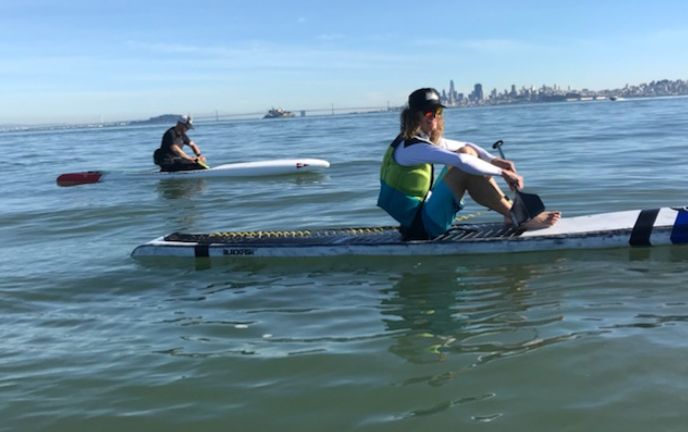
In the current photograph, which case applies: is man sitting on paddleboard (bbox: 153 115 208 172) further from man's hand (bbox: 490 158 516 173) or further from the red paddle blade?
man's hand (bbox: 490 158 516 173)

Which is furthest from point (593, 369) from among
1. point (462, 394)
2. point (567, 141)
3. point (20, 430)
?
point (567, 141)

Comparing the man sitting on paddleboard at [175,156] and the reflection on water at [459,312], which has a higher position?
the man sitting on paddleboard at [175,156]

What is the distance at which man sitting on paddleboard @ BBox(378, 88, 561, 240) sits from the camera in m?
6.23

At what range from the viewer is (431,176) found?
686 centimetres

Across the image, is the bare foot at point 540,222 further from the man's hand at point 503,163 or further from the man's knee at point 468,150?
the man's knee at point 468,150

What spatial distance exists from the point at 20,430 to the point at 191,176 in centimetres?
1379

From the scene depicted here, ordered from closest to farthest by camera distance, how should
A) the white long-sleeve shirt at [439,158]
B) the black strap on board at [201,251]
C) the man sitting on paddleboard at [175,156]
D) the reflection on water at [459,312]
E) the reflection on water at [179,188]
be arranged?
the reflection on water at [459,312], the white long-sleeve shirt at [439,158], the black strap on board at [201,251], the reflection on water at [179,188], the man sitting on paddleboard at [175,156]

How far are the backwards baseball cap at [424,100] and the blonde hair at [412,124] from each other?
58 millimetres

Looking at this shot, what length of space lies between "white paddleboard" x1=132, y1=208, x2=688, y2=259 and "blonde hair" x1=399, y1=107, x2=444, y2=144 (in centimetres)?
123

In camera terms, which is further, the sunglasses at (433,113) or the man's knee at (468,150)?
the man's knee at (468,150)

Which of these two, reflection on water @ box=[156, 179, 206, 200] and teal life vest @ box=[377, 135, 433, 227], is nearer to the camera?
teal life vest @ box=[377, 135, 433, 227]

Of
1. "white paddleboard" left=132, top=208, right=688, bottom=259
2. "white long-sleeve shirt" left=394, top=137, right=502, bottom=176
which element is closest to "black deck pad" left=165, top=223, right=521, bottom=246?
"white paddleboard" left=132, top=208, right=688, bottom=259

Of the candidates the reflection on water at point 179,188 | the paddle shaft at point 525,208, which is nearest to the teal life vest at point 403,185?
the paddle shaft at point 525,208

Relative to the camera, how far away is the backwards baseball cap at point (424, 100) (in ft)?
20.3
